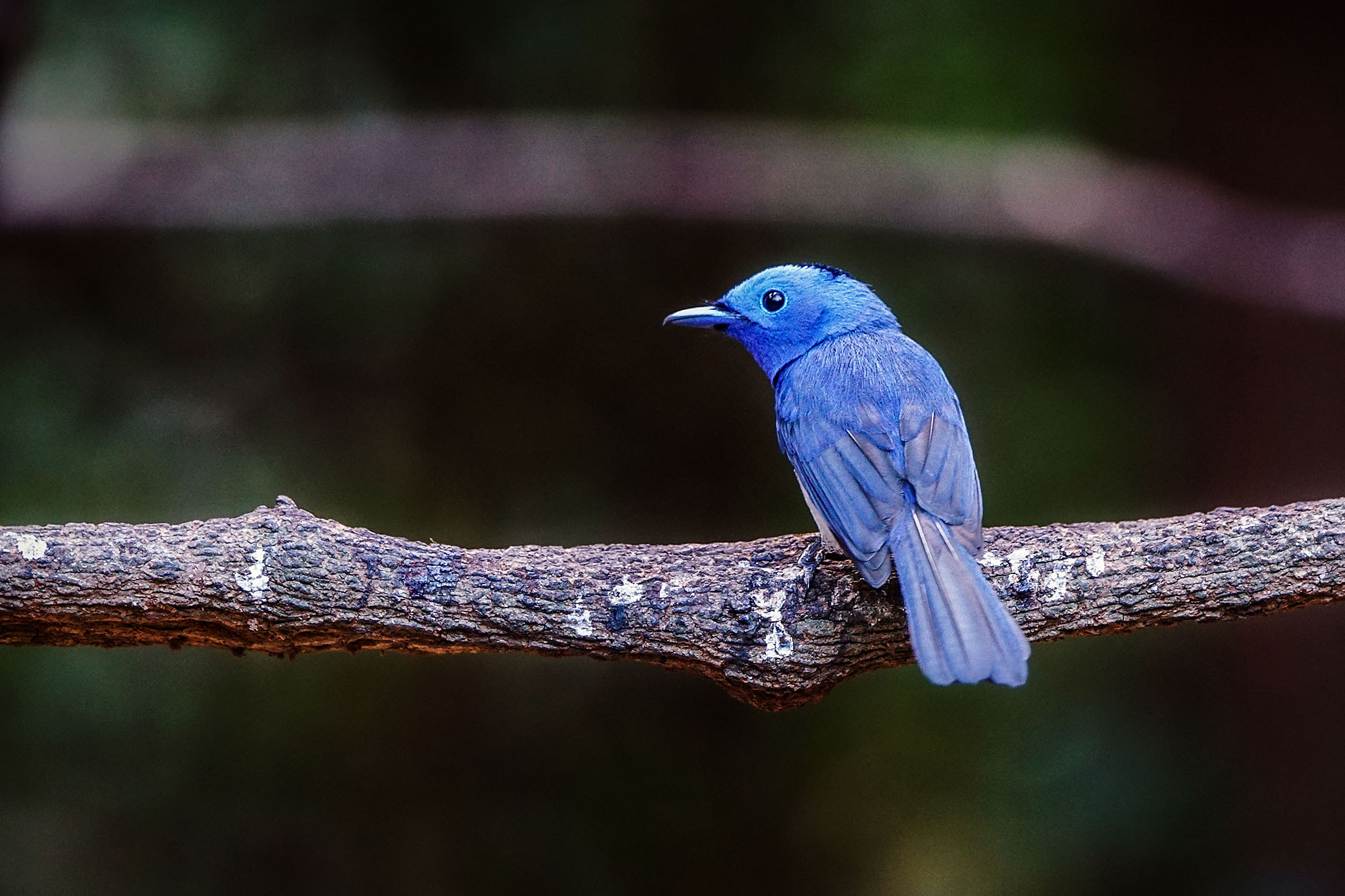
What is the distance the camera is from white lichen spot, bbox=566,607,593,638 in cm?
294

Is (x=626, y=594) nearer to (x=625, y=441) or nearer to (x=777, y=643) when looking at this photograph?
(x=777, y=643)

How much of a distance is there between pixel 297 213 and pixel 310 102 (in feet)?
2.33

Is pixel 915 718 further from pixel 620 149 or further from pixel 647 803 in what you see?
pixel 620 149

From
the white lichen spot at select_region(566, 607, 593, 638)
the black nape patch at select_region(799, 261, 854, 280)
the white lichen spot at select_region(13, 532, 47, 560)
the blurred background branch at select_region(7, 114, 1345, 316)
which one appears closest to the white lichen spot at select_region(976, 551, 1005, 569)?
the white lichen spot at select_region(566, 607, 593, 638)

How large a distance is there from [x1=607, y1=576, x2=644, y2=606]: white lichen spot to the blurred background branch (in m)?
2.88

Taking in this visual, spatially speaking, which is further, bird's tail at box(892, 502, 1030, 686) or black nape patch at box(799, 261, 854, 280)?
black nape patch at box(799, 261, 854, 280)

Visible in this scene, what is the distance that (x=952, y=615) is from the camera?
9.09 ft

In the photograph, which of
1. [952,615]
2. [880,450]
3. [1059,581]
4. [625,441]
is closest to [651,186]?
[625,441]

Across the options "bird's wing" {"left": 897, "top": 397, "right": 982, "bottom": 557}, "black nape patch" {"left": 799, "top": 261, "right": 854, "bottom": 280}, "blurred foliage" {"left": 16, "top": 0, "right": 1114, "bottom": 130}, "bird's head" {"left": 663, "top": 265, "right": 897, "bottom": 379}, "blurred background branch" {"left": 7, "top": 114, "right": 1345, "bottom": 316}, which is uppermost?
"blurred foliage" {"left": 16, "top": 0, "right": 1114, "bottom": 130}

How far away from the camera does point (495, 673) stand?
5.58 meters

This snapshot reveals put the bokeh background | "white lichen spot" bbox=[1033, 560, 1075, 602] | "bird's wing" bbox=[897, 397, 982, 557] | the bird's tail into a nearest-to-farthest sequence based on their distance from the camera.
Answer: the bird's tail < "white lichen spot" bbox=[1033, 560, 1075, 602] < "bird's wing" bbox=[897, 397, 982, 557] < the bokeh background

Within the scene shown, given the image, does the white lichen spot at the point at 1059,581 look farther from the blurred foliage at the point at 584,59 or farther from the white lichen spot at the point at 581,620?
the blurred foliage at the point at 584,59

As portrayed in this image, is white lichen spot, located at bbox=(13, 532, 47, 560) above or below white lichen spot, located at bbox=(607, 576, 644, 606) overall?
A: above

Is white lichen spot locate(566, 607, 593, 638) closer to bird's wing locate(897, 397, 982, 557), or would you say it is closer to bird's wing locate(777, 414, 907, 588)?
bird's wing locate(777, 414, 907, 588)
